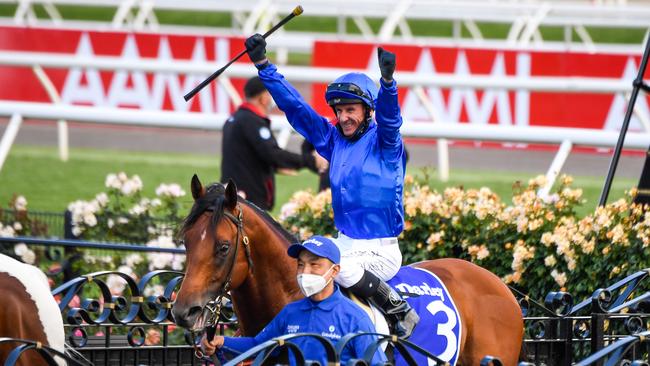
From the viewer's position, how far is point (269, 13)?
16922 mm

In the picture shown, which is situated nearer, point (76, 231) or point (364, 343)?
point (364, 343)

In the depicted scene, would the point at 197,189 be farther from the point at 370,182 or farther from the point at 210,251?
the point at 370,182

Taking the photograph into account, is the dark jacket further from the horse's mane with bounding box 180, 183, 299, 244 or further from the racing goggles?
the horse's mane with bounding box 180, 183, 299, 244

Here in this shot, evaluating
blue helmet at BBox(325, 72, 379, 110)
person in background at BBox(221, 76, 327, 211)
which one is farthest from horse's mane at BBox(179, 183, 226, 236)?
person in background at BBox(221, 76, 327, 211)

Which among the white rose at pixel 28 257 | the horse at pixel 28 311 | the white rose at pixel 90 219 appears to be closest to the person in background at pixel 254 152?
the white rose at pixel 90 219

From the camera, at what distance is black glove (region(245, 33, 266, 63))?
579 cm

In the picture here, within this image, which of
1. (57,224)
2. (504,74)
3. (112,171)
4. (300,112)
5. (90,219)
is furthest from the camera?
(504,74)

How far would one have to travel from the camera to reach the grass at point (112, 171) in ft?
41.0

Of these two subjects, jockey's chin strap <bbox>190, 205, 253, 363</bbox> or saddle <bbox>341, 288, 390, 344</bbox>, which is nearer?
jockey's chin strap <bbox>190, 205, 253, 363</bbox>

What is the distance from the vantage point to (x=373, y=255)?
5656mm

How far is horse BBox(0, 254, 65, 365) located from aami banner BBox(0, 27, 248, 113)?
9.81 meters

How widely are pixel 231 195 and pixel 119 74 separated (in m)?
10.8

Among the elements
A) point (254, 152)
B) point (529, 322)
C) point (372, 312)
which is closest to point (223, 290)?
point (372, 312)

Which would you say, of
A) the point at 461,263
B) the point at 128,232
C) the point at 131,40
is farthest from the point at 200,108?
the point at 461,263
